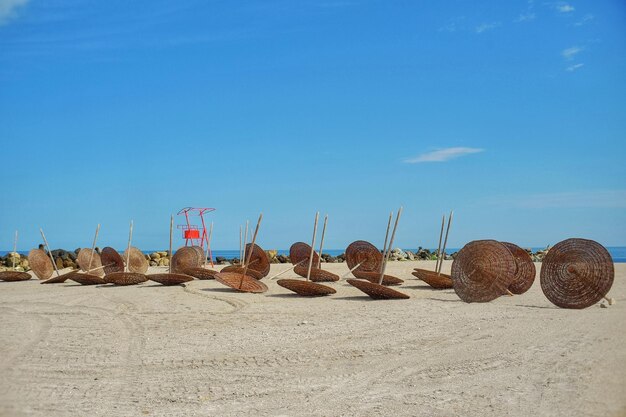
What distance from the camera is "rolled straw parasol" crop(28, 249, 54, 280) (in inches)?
811

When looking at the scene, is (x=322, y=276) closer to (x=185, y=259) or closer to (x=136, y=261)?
(x=185, y=259)

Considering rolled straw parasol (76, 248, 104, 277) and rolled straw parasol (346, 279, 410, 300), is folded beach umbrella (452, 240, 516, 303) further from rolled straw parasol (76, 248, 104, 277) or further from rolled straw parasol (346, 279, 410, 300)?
rolled straw parasol (76, 248, 104, 277)

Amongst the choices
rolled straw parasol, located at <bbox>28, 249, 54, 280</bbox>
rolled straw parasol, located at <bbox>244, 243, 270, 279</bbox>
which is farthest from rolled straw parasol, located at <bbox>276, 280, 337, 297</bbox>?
rolled straw parasol, located at <bbox>28, 249, 54, 280</bbox>

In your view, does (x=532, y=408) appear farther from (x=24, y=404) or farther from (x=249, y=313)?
(x=249, y=313)

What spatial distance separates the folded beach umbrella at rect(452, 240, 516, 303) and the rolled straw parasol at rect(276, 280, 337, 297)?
2.67 metres

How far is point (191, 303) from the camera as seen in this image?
13.0 m

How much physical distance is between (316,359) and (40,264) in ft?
50.1

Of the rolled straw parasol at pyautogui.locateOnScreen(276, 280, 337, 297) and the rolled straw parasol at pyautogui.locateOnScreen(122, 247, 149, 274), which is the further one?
the rolled straw parasol at pyautogui.locateOnScreen(122, 247, 149, 274)

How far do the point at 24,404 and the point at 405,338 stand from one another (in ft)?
15.4

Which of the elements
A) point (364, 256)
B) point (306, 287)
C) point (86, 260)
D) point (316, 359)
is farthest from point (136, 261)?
point (316, 359)

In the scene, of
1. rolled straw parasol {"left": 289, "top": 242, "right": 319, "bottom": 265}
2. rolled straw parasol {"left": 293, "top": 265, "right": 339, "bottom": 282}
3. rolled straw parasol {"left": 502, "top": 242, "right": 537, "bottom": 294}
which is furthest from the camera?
rolled straw parasol {"left": 289, "top": 242, "right": 319, "bottom": 265}

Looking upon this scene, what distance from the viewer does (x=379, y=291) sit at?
13.0 m

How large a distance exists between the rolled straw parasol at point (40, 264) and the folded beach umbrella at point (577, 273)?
49.6 ft

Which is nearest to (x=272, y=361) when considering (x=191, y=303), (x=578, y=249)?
(x=191, y=303)
